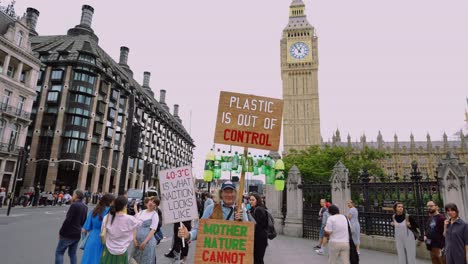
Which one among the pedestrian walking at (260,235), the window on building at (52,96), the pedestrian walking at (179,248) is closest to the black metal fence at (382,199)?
the pedestrian walking at (260,235)

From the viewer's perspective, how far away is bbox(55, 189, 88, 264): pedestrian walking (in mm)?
6031

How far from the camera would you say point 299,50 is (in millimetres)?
87562

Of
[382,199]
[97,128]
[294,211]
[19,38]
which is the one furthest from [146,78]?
[382,199]

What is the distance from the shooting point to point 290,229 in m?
15.2

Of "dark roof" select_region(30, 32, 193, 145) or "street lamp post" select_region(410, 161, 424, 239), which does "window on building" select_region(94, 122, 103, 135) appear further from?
"street lamp post" select_region(410, 161, 424, 239)

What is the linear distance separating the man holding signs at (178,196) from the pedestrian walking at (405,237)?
17.9 feet

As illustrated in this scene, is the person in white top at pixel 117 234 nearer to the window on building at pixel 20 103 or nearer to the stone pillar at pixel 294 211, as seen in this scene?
the stone pillar at pixel 294 211

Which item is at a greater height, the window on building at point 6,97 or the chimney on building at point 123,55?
the chimney on building at point 123,55

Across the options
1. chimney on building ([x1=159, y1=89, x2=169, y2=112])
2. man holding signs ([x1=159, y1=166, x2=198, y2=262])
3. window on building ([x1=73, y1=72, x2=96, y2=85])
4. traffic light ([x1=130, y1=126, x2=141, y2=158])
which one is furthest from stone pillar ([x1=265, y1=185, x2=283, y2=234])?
chimney on building ([x1=159, y1=89, x2=169, y2=112])

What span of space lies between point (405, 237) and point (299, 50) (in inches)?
3419

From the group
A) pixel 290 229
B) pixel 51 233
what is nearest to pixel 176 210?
pixel 51 233

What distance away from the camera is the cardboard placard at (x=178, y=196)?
4969 millimetres

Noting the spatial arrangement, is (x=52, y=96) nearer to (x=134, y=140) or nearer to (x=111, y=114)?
(x=111, y=114)

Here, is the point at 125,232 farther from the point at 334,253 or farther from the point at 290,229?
the point at 290,229
